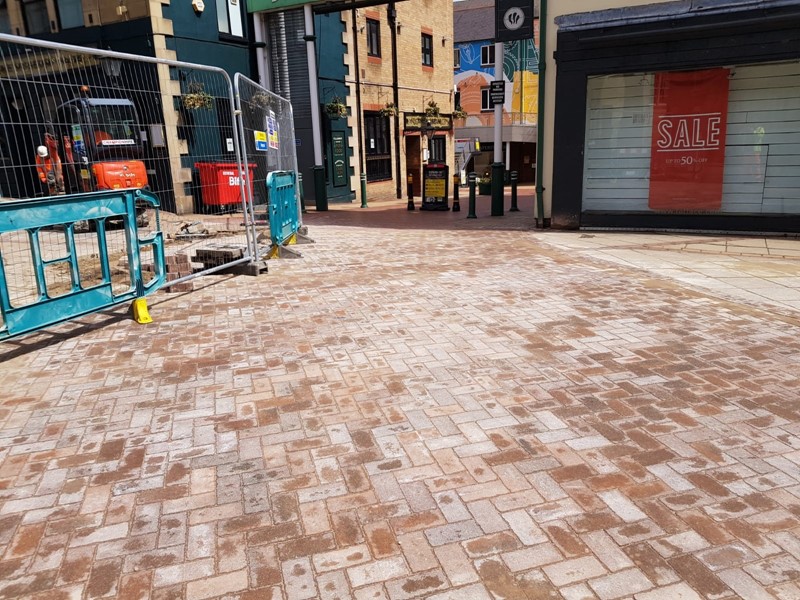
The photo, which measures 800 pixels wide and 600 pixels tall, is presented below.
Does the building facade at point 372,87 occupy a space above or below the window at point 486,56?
below

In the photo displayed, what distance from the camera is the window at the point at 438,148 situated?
91.3ft

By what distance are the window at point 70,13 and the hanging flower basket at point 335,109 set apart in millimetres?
7480

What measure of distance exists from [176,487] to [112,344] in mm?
2862

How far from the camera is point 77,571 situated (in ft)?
8.41

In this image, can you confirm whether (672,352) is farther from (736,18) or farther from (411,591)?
(736,18)

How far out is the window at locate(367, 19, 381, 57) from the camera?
74.6ft

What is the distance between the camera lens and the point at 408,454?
137 inches

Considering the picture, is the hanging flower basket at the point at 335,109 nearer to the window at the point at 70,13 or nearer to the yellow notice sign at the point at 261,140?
the window at the point at 70,13

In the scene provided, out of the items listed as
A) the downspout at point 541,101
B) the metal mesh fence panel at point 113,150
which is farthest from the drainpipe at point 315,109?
the downspout at point 541,101

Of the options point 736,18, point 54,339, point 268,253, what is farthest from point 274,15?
point 54,339

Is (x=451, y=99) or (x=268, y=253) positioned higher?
(x=451, y=99)

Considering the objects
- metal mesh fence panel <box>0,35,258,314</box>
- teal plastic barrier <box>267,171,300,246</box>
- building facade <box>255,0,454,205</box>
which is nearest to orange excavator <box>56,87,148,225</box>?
metal mesh fence panel <box>0,35,258,314</box>

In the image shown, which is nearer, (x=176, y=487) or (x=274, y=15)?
(x=176, y=487)

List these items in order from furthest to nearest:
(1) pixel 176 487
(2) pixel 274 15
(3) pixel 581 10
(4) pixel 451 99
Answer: (4) pixel 451 99 < (2) pixel 274 15 < (3) pixel 581 10 < (1) pixel 176 487
